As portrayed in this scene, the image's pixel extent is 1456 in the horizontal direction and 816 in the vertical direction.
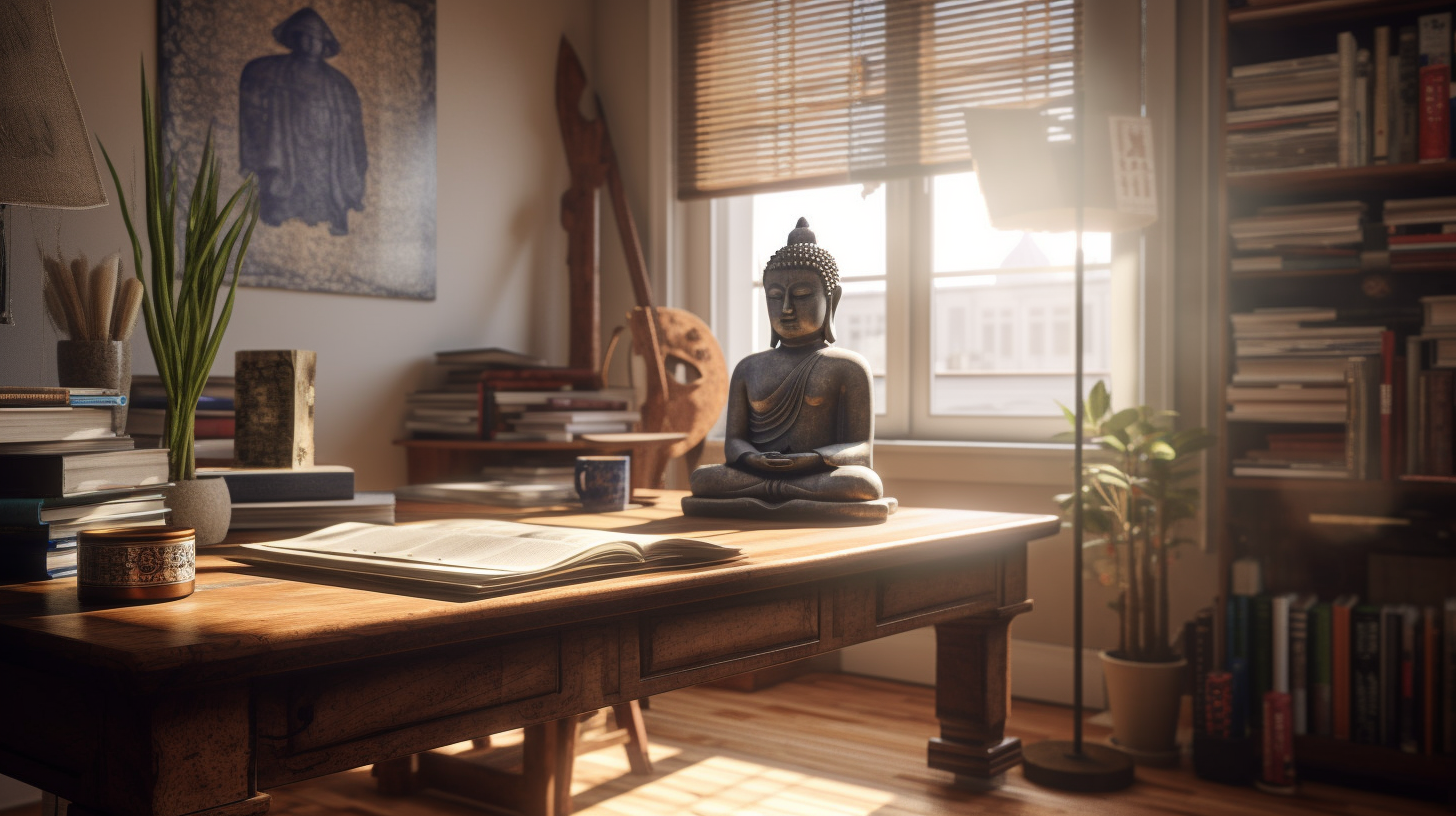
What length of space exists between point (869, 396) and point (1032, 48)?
1615mm

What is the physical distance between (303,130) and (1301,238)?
254cm

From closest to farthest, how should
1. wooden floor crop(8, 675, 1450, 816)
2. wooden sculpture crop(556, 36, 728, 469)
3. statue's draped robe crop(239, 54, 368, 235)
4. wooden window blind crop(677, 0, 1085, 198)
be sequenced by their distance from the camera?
wooden floor crop(8, 675, 1450, 816)
statue's draped robe crop(239, 54, 368, 235)
wooden window blind crop(677, 0, 1085, 198)
wooden sculpture crop(556, 36, 728, 469)

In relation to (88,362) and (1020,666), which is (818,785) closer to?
(1020,666)

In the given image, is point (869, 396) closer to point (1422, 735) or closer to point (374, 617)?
point (374, 617)

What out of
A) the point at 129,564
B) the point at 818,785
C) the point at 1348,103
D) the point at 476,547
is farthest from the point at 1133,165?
the point at 129,564

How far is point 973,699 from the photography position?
220 centimetres

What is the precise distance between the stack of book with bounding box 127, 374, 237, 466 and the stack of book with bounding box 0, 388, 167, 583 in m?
1.00

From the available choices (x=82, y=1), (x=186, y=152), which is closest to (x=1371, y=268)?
(x=186, y=152)

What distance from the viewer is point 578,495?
80.5 inches

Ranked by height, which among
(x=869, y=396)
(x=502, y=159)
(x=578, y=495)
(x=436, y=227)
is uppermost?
(x=502, y=159)

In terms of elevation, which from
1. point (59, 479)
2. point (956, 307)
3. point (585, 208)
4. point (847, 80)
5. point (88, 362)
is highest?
point (847, 80)

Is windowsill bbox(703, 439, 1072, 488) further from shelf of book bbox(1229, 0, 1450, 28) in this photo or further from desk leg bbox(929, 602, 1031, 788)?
shelf of book bbox(1229, 0, 1450, 28)

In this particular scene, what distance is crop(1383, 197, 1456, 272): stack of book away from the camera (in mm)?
2365

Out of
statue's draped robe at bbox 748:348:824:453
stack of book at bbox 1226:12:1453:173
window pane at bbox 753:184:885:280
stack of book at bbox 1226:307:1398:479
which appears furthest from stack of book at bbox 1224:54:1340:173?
statue's draped robe at bbox 748:348:824:453
